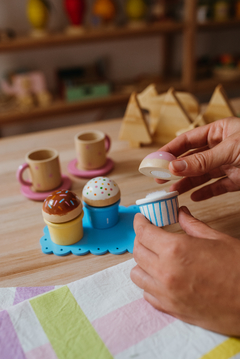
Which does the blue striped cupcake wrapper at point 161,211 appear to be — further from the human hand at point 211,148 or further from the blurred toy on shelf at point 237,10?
the blurred toy on shelf at point 237,10

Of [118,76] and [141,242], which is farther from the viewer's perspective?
[118,76]

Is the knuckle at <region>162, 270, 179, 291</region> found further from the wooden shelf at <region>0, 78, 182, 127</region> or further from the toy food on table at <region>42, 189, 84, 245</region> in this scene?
the wooden shelf at <region>0, 78, 182, 127</region>

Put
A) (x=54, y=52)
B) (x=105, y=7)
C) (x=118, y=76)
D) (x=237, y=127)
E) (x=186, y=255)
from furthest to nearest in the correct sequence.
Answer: (x=118, y=76) < (x=54, y=52) < (x=105, y=7) < (x=237, y=127) < (x=186, y=255)

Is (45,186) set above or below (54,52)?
below

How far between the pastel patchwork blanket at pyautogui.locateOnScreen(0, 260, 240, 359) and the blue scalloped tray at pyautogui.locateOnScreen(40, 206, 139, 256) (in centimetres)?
8

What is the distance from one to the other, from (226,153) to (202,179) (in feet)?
0.63

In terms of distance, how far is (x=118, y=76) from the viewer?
7.77 ft

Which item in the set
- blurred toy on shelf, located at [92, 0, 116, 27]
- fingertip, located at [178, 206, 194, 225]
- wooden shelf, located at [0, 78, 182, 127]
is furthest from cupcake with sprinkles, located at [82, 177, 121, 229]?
blurred toy on shelf, located at [92, 0, 116, 27]

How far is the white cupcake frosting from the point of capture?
59cm

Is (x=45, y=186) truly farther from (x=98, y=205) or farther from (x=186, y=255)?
(x=186, y=255)

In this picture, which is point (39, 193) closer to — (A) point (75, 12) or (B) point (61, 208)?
(B) point (61, 208)

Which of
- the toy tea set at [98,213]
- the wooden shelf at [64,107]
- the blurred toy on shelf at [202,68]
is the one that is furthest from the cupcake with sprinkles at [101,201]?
the blurred toy on shelf at [202,68]

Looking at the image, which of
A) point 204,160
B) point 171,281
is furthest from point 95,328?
point 204,160

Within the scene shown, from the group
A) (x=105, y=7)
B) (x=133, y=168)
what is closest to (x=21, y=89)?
(x=105, y=7)
